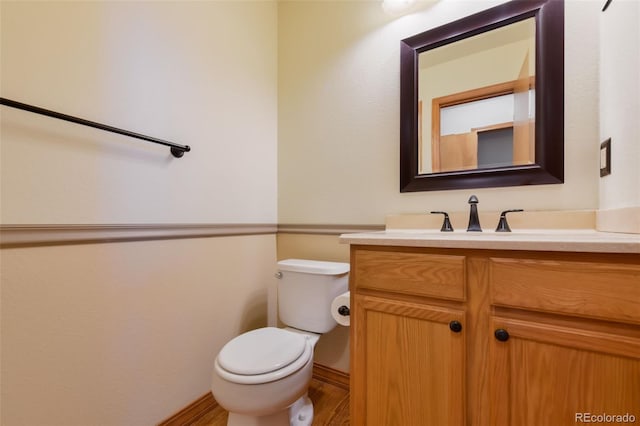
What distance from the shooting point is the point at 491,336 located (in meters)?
0.69

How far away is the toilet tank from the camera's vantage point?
127cm

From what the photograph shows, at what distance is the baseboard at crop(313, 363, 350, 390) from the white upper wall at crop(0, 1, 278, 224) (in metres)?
0.91

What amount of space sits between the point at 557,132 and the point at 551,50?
0.31m

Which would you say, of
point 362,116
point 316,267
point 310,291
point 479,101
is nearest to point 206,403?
point 310,291

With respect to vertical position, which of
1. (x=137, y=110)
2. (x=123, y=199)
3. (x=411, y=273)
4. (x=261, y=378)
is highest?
(x=137, y=110)

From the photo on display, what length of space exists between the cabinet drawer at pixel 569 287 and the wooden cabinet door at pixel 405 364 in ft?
0.48

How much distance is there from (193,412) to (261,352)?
55 cm

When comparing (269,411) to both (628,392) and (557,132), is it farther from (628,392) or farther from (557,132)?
(557,132)

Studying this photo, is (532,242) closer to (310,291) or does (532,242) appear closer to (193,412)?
(310,291)

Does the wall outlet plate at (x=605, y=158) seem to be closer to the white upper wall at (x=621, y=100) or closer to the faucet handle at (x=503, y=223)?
the white upper wall at (x=621, y=100)

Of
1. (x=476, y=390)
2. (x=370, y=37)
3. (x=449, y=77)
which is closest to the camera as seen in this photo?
(x=476, y=390)

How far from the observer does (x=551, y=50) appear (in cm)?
101

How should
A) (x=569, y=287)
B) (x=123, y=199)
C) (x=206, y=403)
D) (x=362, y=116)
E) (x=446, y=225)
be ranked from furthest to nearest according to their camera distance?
(x=362, y=116) → (x=206, y=403) → (x=446, y=225) → (x=123, y=199) → (x=569, y=287)

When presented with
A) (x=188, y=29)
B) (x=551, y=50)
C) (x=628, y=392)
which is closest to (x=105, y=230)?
(x=188, y=29)
